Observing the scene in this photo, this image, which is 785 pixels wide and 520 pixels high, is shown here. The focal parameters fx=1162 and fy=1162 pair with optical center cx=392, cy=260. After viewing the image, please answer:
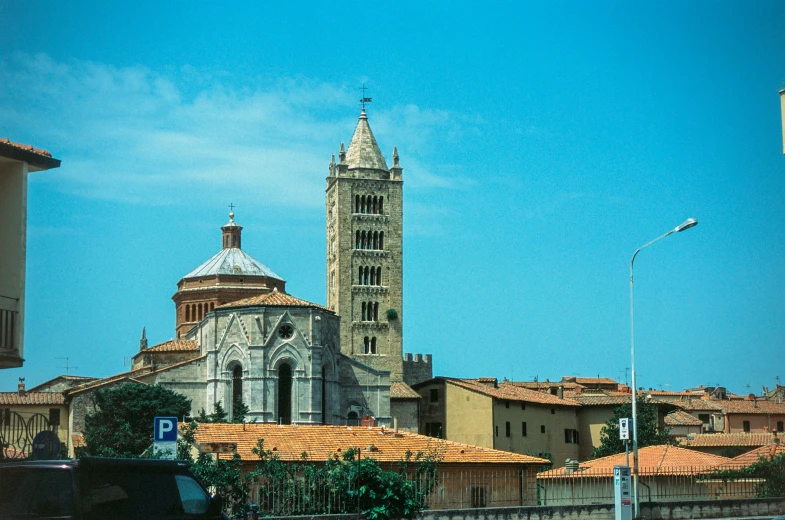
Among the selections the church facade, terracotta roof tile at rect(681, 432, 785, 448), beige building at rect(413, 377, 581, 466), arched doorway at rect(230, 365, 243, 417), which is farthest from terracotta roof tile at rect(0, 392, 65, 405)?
terracotta roof tile at rect(681, 432, 785, 448)

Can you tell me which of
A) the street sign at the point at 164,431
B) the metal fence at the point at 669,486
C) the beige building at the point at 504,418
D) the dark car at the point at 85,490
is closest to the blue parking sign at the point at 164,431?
the street sign at the point at 164,431

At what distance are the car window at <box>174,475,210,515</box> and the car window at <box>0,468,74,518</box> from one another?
1.44 m

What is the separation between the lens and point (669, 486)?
3070 cm

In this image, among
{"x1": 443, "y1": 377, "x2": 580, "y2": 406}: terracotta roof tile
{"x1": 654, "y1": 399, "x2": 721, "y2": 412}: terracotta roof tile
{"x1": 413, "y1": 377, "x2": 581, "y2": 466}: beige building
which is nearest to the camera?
{"x1": 413, "y1": 377, "x2": 581, "y2": 466}: beige building

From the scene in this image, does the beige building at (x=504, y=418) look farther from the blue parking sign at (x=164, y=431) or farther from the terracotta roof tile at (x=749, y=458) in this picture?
the blue parking sign at (x=164, y=431)

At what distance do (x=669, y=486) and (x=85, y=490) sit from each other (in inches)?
869

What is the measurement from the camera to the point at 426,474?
1082 inches

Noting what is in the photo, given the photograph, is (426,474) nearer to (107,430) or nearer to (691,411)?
(107,430)

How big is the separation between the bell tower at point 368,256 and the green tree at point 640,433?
27.0m

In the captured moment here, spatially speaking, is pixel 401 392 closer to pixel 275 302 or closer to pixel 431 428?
pixel 431 428

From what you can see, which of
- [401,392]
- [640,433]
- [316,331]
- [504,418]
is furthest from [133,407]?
[640,433]

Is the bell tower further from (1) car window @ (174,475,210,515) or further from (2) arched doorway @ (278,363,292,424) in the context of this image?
(1) car window @ (174,475,210,515)

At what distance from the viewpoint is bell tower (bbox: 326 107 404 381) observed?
89500 mm

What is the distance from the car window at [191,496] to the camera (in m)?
12.7
